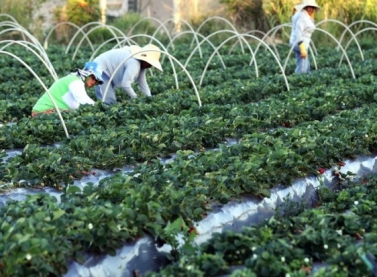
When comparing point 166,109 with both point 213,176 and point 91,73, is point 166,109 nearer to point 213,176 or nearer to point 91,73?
point 91,73

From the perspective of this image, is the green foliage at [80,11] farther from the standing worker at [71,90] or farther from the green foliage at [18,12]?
the standing worker at [71,90]

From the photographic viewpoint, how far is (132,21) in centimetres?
2295

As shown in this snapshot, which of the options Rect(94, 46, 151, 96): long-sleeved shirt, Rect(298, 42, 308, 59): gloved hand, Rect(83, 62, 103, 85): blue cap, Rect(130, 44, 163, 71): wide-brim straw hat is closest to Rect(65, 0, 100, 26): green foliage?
Rect(298, 42, 308, 59): gloved hand

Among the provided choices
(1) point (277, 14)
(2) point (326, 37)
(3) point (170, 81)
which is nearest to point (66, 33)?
(1) point (277, 14)

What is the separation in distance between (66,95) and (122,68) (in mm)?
1049

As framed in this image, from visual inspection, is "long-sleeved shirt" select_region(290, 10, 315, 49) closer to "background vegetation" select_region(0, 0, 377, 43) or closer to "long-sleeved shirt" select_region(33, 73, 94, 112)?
"long-sleeved shirt" select_region(33, 73, 94, 112)

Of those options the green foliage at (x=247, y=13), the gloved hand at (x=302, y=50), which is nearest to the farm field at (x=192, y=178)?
the gloved hand at (x=302, y=50)

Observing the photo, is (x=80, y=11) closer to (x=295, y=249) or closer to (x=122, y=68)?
(x=122, y=68)

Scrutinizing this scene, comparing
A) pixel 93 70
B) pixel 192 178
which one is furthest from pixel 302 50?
pixel 192 178

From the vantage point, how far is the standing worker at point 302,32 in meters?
14.3

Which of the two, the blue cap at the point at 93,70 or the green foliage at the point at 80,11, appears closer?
the blue cap at the point at 93,70

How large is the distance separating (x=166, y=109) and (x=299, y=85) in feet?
10.6

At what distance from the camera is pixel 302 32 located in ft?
46.9

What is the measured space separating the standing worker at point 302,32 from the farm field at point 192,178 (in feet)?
7.86
